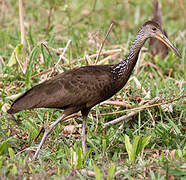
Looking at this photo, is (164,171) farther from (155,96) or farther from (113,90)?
(155,96)

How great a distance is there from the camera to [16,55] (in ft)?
18.8

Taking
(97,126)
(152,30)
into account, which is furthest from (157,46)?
(97,126)

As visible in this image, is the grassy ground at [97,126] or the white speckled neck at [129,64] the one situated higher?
the white speckled neck at [129,64]

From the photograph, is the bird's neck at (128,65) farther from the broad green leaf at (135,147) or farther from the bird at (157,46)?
the bird at (157,46)

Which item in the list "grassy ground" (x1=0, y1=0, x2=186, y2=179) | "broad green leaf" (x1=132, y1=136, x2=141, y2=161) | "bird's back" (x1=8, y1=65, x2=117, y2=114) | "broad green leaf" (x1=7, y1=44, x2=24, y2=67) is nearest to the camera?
"grassy ground" (x1=0, y1=0, x2=186, y2=179)

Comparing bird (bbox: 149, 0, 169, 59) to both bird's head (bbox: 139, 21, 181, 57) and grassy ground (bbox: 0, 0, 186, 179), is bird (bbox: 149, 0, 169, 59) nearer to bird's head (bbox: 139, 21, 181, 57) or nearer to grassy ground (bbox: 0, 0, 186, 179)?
grassy ground (bbox: 0, 0, 186, 179)

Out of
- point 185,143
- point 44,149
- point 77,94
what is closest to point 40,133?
point 44,149

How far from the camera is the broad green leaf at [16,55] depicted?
5700 mm

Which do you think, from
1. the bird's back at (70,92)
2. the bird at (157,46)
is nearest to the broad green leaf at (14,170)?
the bird's back at (70,92)

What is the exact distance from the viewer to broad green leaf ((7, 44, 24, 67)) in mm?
5700

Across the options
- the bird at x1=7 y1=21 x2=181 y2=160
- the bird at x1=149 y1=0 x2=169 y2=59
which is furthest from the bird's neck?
the bird at x1=149 y1=0 x2=169 y2=59

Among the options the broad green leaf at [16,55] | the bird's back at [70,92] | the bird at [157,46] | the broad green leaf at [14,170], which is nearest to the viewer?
the broad green leaf at [14,170]

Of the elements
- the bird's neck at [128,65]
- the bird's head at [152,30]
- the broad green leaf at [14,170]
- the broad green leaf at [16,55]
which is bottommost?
the broad green leaf at [14,170]

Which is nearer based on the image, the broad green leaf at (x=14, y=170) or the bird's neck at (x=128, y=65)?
the broad green leaf at (x=14, y=170)
